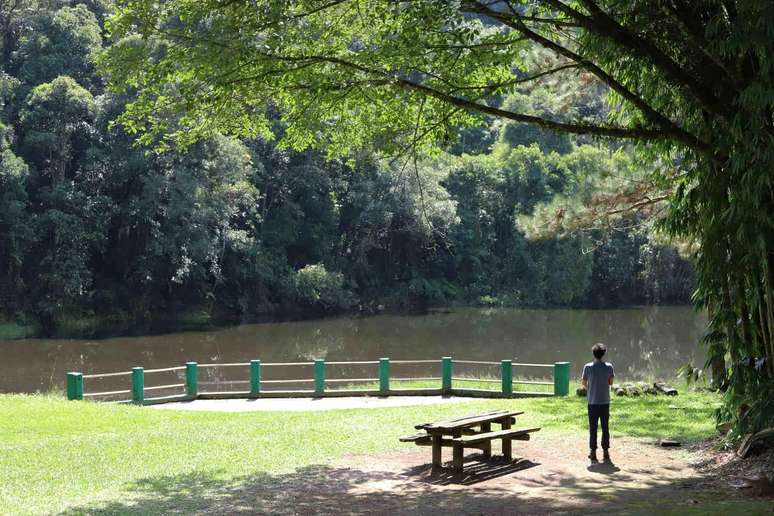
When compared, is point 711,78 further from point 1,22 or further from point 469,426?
point 1,22

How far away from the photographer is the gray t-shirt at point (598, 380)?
11.4 meters

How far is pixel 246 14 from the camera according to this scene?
10.9 metres

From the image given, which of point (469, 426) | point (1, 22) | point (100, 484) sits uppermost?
point (1, 22)

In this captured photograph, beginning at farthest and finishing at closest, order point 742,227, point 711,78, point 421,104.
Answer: point 421,104 → point 711,78 → point 742,227

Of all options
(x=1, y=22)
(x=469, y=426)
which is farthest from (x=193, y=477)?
(x=1, y=22)

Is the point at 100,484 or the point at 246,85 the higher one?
the point at 246,85

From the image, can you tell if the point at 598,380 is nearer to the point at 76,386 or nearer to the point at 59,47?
the point at 76,386

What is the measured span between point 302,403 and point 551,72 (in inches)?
460

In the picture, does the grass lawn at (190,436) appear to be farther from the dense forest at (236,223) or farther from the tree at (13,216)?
the tree at (13,216)

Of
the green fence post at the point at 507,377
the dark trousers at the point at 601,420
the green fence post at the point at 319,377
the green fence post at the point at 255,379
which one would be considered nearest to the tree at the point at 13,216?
the green fence post at the point at 255,379

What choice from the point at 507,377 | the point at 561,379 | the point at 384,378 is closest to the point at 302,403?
the point at 384,378

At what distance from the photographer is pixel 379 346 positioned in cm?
3997

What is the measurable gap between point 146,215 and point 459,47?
33.6m

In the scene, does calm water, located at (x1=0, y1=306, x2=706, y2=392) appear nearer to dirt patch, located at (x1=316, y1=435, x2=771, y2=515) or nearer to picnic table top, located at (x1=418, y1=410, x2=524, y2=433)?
dirt patch, located at (x1=316, y1=435, x2=771, y2=515)
